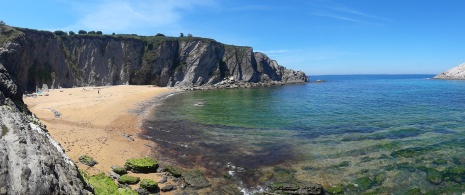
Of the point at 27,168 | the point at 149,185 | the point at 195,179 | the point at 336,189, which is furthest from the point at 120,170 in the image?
the point at 336,189

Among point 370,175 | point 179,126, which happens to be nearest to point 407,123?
point 370,175

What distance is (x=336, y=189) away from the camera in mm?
18578

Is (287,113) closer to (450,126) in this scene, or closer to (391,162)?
(450,126)

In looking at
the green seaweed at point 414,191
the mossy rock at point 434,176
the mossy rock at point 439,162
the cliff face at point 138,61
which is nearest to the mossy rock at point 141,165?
the green seaweed at point 414,191

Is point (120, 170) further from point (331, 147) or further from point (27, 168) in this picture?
point (331, 147)

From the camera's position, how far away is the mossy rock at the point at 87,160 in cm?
2117

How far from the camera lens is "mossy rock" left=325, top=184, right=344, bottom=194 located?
18284 millimetres

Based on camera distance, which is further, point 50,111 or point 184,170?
point 50,111

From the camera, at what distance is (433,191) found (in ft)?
58.5

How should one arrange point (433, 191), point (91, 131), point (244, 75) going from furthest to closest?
point (244, 75) < point (91, 131) < point (433, 191)

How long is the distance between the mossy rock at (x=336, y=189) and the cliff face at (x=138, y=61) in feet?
291

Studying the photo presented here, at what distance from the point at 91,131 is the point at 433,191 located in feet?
99.7

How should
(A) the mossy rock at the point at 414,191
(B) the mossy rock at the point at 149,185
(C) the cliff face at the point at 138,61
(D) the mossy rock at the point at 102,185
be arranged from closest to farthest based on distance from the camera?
(D) the mossy rock at the point at 102,185 < (A) the mossy rock at the point at 414,191 < (B) the mossy rock at the point at 149,185 < (C) the cliff face at the point at 138,61

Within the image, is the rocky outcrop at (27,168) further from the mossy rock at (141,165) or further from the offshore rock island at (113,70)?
the offshore rock island at (113,70)
